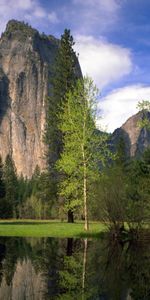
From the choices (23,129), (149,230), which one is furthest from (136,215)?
(23,129)

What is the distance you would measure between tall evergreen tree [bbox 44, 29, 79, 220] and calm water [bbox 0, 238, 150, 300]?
27429 millimetres

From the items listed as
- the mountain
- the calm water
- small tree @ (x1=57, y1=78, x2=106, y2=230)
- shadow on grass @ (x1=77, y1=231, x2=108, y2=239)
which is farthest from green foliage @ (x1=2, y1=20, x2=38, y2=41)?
the calm water

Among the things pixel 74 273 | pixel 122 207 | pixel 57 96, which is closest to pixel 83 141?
pixel 122 207

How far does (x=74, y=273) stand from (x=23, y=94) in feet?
572

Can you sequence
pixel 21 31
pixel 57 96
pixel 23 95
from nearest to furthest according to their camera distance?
1. pixel 57 96
2. pixel 23 95
3. pixel 21 31

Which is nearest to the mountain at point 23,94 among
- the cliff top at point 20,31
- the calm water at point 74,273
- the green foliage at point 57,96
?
the cliff top at point 20,31

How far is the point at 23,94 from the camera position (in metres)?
184

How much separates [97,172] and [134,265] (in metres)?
15.2

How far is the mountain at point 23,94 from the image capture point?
17375cm

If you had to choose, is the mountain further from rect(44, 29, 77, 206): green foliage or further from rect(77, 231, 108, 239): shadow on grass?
rect(77, 231, 108, 239): shadow on grass

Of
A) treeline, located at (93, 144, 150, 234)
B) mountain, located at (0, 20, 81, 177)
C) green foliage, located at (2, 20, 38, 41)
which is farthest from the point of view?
green foliage, located at (2, 20, 38, 41)

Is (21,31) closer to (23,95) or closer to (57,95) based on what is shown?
(23,95)

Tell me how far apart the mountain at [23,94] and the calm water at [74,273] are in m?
151

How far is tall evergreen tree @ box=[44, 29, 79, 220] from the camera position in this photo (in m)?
46.7
